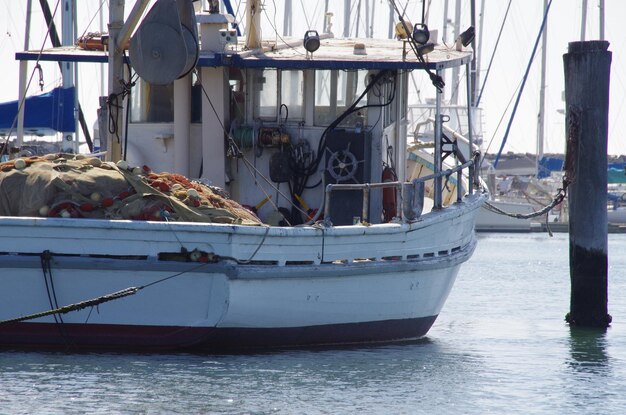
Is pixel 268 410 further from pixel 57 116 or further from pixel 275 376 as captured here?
pixel 57 116

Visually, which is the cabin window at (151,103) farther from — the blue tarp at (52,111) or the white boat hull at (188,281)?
the blue tarp at (52,111)

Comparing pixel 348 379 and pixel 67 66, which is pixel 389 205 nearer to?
pixel 348 379

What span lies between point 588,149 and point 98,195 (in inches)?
275

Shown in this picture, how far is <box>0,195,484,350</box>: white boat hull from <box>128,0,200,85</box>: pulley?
7.79ft

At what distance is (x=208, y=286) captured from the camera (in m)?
12.5

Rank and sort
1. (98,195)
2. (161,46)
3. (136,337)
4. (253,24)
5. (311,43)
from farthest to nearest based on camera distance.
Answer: (253,24), (311,43), (161,46), (136,337), (98,195)

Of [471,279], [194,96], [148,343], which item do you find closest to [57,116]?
[471,279]

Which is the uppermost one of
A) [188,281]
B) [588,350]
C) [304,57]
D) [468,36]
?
[468,36]

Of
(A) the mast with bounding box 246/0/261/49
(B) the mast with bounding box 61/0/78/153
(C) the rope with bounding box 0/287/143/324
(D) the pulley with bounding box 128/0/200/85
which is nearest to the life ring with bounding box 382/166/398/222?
(A) the mast with bounding box 246/0/261/49

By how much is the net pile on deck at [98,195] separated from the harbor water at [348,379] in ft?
4.73

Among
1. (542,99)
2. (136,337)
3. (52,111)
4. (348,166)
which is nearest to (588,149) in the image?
(348,166)

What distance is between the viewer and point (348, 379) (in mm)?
12727

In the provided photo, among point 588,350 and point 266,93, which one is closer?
point 266,93

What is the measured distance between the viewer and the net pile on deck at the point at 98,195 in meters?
12.5
